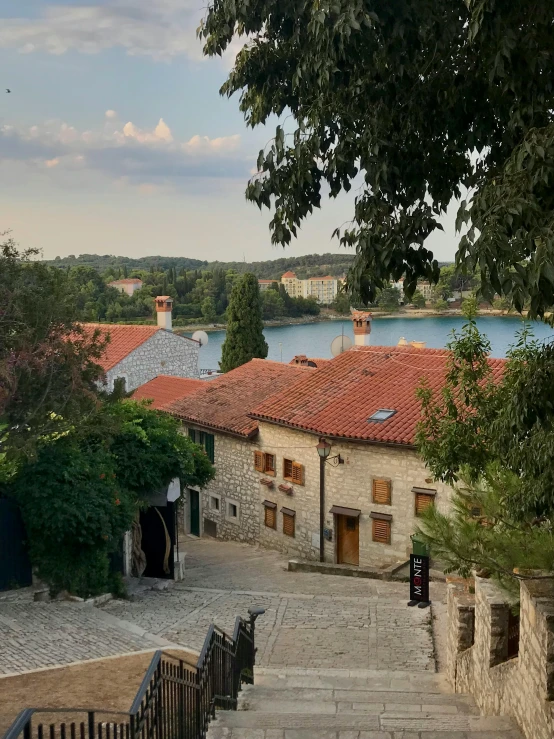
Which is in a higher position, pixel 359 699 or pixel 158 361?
pixel 158 361

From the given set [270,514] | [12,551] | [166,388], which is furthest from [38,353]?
[166,388]

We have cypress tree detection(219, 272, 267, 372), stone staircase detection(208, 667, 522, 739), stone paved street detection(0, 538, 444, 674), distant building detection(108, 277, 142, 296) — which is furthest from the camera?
distant building detection(108, 277, 142, 296)

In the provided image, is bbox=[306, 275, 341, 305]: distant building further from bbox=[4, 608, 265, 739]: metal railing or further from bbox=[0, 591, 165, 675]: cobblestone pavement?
bbox=[4, 608, 265, 739]: metal railing

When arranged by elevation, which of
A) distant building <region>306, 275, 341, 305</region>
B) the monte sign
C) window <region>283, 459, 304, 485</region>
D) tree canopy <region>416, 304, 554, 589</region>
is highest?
distant building <region>306, 275, 341, 305</region>

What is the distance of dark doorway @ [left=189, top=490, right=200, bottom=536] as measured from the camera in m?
27.5

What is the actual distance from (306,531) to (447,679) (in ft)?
37.3

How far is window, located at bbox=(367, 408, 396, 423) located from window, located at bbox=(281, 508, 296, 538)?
367 centimetres

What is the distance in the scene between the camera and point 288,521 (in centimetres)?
2367

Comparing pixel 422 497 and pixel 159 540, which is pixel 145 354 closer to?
pixel 422 497

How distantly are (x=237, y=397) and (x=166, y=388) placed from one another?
254 inches

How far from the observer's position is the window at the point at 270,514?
79.5 feet

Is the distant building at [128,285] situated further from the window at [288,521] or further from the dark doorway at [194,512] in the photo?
the window at [288,521]

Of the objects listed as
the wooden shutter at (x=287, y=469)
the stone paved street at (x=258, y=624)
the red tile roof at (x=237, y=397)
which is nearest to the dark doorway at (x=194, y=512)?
the red tile roof at (x=237, y=397)

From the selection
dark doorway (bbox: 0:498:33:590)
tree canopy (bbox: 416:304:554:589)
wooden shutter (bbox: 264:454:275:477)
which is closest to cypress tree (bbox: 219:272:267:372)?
wooden shutter (bbox: 264:454:275:477)
